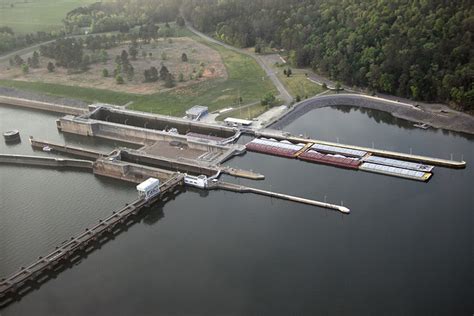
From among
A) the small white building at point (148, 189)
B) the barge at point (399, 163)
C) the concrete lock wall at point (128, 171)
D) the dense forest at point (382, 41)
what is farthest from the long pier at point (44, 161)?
the dense forest at point (382, 41)

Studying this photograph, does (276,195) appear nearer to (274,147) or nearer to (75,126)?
(274,147)

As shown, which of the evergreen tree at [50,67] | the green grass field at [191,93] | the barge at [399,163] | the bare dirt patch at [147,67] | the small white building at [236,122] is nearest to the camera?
the barge at [399,163]

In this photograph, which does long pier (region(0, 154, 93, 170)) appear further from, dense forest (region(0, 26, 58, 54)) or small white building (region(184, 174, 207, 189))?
dense forest (region(0, 26, 58, 54))

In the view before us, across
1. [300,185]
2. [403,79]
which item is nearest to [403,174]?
[300,185]

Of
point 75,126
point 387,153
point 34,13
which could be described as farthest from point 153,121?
point 34,13

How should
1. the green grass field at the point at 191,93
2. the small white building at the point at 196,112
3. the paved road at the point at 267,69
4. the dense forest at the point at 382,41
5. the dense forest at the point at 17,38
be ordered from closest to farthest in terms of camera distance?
the small white building at the point at 196,112 → the dense forest at the point at 382,41 → the paved road at the point at 267,69 → the green grass field at the point at 191,93 → the dense forest at the point at 17,38

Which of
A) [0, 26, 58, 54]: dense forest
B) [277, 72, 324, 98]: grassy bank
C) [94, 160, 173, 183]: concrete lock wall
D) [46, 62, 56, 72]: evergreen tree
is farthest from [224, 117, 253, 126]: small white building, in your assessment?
[0, 26, 58, 54]: dense forest

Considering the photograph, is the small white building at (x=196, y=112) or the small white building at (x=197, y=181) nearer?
the small white building at (x=197, y=181)

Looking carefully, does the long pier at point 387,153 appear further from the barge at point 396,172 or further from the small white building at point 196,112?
the small white building at point 196,112
